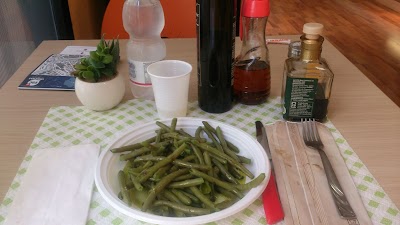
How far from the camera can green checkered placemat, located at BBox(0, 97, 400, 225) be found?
57 centimetres

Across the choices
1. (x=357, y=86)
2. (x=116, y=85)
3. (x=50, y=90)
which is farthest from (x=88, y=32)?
(x=357, y=86)

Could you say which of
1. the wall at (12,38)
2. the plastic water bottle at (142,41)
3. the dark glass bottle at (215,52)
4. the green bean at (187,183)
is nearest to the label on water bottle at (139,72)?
the plastic water bottle at (142,41)

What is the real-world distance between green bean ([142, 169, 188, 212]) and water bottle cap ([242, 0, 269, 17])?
338 millimetres

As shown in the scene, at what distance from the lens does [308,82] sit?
75 cm

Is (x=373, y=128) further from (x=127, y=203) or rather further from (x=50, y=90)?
(x=50, y=90)

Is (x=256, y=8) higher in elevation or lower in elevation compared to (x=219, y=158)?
higher

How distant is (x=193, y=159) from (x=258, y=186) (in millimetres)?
114

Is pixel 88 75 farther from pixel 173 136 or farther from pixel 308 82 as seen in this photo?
pixel 308 82

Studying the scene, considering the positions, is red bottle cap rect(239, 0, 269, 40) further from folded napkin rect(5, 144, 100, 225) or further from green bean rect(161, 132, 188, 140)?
folded napkin rect(5, 144, 100, 225)

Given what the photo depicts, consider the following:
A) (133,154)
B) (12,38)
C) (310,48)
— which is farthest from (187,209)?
(12,38)

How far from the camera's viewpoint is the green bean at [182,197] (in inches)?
22.0

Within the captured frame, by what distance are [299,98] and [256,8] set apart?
191 millimetres

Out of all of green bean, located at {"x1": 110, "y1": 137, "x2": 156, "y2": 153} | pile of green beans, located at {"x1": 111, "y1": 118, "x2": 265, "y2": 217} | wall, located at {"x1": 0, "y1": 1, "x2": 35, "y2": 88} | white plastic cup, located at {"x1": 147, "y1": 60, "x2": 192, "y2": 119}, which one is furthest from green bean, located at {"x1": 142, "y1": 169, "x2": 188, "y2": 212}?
wall, located at {"x1": 0, "y1": 1, "x2": 35, "y2": 88}

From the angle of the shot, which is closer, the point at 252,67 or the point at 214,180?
the point at 214,180
